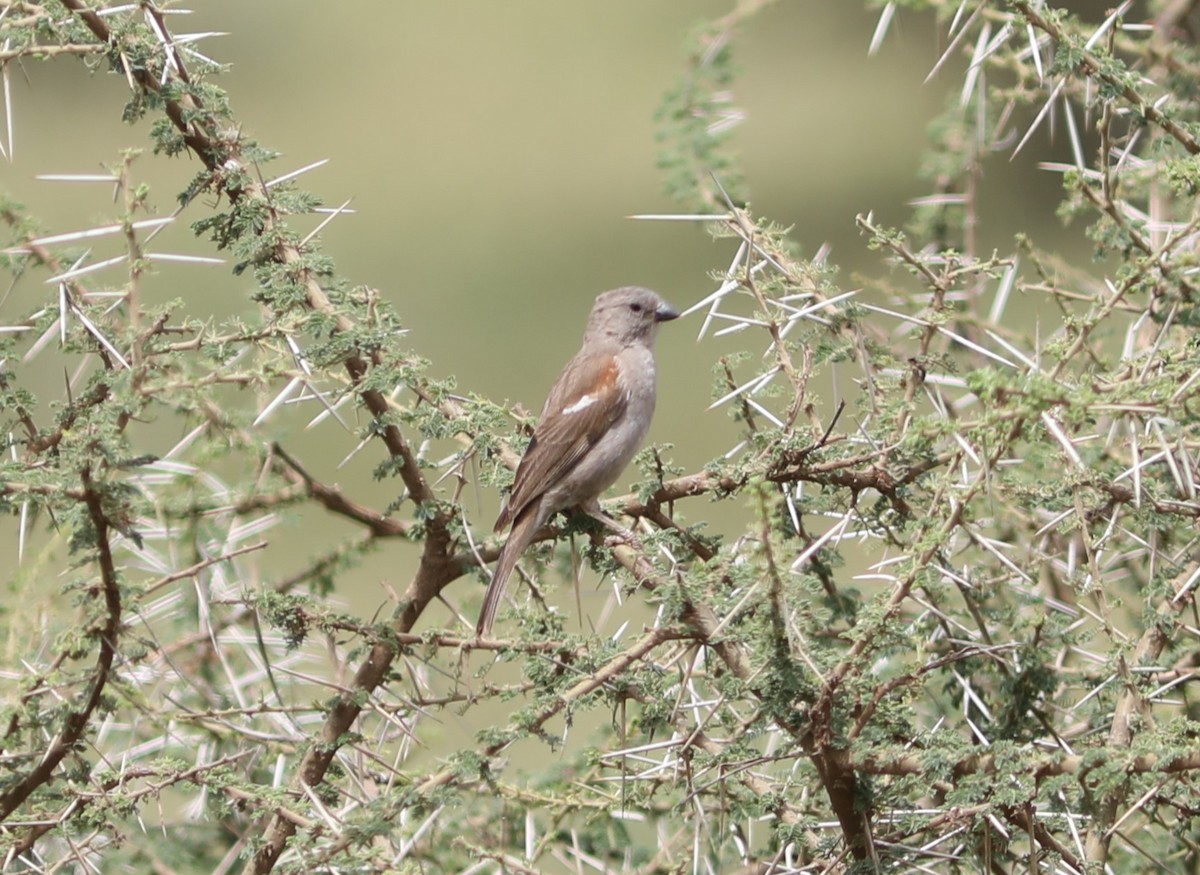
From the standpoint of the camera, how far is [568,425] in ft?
14.9

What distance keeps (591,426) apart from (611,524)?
101cm

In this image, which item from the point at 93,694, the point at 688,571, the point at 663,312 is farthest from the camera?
the point at 663,312

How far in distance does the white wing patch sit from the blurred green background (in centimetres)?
526

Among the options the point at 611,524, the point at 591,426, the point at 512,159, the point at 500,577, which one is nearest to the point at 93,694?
the point at 500,577

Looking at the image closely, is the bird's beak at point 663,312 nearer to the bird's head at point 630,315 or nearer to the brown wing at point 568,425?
the bird's head at point 630,315

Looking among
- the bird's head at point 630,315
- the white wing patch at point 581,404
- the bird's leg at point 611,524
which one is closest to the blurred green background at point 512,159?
the bird's head at point 630,315

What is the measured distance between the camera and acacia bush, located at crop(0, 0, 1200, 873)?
2.54 metres

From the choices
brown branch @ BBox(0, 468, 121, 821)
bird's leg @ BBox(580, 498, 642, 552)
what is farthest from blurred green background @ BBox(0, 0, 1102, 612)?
brown branch @ BBox(0, 468, 121, 821)

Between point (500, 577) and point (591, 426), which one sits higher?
point (591, 426)

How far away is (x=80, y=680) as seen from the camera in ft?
10.1

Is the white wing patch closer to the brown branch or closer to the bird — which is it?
the bird

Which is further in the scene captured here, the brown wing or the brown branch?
the brown wing

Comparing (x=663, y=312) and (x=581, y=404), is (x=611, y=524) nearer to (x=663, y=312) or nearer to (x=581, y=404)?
(x=581, y=404)

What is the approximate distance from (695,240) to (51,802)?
12.8 meters
